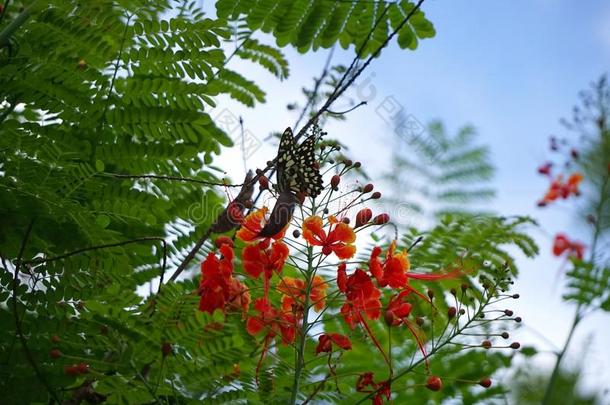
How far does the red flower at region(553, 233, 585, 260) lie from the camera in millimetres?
5633

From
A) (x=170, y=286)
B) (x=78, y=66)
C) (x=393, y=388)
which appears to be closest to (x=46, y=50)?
(x=78, y=66)

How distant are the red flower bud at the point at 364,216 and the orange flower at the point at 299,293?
16cm

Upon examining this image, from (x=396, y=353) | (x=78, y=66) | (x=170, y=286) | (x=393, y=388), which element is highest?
(x=78, y=66)

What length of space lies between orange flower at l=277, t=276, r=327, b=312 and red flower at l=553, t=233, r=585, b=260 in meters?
4.18

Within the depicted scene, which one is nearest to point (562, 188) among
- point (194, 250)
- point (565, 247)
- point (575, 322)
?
point (565, 247)

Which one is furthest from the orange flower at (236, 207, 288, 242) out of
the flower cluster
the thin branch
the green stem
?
the green stem

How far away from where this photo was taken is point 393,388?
71.2 inches

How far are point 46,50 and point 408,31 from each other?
3.89 ft

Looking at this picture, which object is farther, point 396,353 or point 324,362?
point 396,353

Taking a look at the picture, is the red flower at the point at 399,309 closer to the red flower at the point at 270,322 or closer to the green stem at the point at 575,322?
the red flower at the point at 270,322

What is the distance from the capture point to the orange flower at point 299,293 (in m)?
1.70

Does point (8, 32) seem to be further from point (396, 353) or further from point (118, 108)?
point (396, 353)

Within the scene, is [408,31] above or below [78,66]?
above

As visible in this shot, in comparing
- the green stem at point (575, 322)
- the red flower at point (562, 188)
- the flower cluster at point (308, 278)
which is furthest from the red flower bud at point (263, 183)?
the red flower at point (562, 188)
